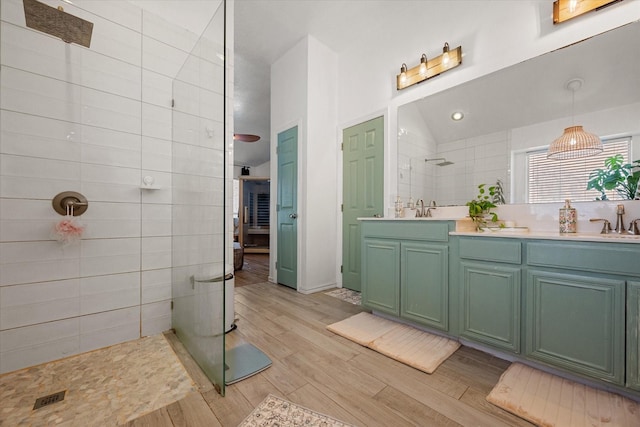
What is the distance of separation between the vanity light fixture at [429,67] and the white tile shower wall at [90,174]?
6.41 feet

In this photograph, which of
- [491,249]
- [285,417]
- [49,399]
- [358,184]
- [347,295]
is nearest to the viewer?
[285,417]

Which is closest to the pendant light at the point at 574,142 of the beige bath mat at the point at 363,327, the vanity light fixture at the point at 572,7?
the vanity light fixture at the point at 572,7

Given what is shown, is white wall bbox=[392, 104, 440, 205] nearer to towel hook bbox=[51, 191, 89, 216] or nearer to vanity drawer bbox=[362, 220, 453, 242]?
vanity drawer bbox=[362, 220, 453, 242]

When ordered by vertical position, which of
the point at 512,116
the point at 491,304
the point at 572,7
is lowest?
the point at 491,304

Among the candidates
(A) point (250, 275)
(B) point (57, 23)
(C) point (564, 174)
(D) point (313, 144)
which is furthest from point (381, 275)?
(B) point (57, 23)

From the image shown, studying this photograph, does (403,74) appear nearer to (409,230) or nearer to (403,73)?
(403,73)

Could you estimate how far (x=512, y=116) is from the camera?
2006mm

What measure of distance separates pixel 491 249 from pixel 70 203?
267cm

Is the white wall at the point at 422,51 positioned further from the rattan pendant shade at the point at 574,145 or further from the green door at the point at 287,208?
the rattan pendant shade at the point at 574,145

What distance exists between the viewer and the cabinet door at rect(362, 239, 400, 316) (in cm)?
213

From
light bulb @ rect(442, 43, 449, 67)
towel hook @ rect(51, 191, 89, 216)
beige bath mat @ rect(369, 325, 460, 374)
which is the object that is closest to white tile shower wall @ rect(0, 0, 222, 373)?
towel hook @ rect(51, 191, 89, 216)

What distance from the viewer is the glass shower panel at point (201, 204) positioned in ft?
4.44

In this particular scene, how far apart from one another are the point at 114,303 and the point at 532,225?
3.05 metres

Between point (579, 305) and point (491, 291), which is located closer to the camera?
point (579, 305)
